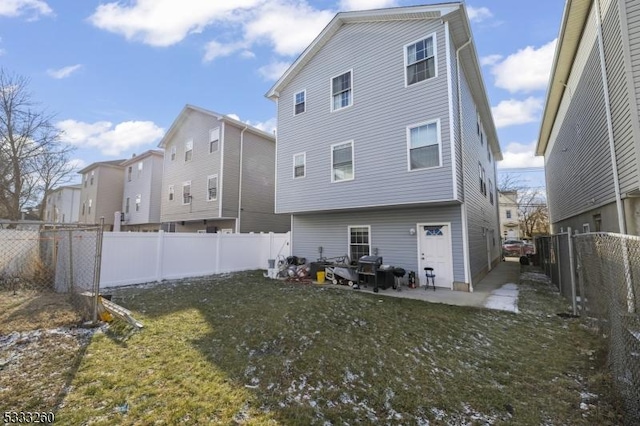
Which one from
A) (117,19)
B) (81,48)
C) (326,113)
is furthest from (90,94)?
(326,113)

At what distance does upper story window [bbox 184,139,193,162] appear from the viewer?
18641 mm

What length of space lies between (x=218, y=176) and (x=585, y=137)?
52.2ft

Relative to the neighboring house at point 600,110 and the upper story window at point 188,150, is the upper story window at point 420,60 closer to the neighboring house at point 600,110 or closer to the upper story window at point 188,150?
the neighboring house at point 600,110

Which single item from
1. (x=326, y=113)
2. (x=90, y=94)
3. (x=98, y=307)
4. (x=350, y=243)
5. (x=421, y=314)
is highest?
(x=90, y=94)

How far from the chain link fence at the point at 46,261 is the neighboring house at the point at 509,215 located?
46.3 m

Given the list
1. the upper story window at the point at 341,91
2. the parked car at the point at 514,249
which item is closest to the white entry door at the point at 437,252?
the upper story window at the point at 341,91

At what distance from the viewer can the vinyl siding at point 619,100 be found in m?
6.05

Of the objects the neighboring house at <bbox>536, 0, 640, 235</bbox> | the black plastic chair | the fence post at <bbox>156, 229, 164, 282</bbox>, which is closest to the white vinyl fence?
the fence post at <bbox>156, 229, 164, 282</bbox>

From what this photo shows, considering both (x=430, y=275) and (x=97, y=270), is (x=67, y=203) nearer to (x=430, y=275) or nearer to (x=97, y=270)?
(x=97, y=270)

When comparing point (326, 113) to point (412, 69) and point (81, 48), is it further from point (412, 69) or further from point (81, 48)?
point (81, 48)

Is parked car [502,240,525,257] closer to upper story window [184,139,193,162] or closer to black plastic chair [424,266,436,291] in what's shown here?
black plastic chair [424,266,436,291]

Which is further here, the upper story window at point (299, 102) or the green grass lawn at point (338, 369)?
the upper story window at point (299, 102)

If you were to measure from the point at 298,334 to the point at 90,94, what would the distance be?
1386 centimetres

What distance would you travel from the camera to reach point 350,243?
38.2 feet
